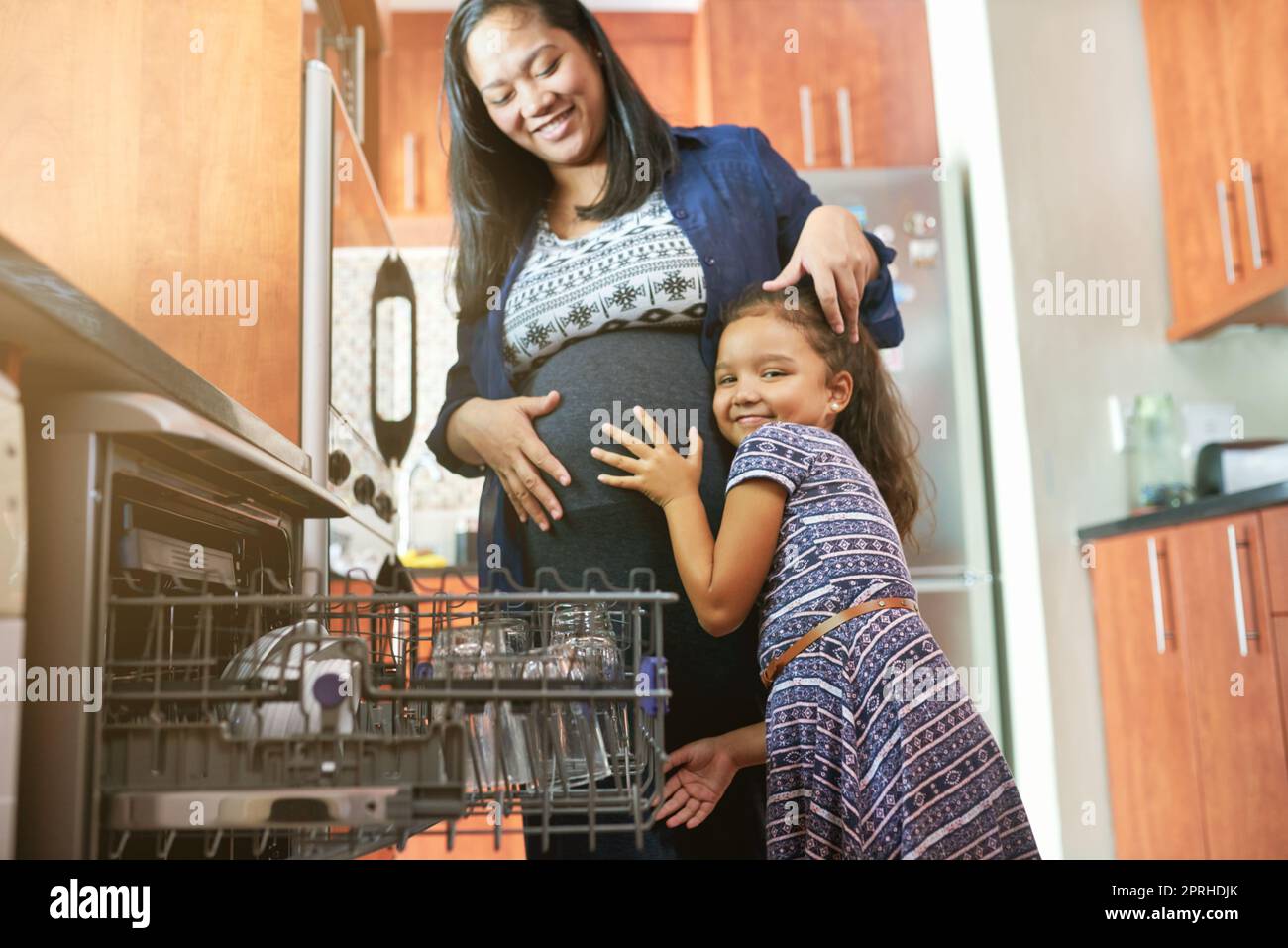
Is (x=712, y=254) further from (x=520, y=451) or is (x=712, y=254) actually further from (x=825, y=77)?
(x=825, y=77)

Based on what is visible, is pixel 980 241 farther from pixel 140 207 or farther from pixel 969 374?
pixel 140 207

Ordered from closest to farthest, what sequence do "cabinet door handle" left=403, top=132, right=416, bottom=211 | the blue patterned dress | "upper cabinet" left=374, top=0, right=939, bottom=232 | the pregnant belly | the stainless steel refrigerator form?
the blue patterned dress → the pregnant belly → "upper cabinet" left=374, top=0, right=939, bottom=232 → the stainless steel refrigerator → "cabinet door handle" left=403, top=132, right=416, bottom=211

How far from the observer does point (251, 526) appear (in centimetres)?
94

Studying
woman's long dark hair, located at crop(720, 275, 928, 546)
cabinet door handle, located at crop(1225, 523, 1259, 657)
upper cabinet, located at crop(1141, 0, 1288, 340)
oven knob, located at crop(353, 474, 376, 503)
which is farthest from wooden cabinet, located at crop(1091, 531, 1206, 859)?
oven knob, located at crop(353, 474, 376, 503)

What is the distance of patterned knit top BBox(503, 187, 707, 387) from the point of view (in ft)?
4.19

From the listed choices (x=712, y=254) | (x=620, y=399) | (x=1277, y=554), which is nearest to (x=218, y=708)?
(x=620, y=399)

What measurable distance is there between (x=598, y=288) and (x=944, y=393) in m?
1.07

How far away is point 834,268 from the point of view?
1286mm

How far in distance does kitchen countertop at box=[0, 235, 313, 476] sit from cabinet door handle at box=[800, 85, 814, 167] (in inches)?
64.0

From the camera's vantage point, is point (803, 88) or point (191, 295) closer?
point (191, 295)

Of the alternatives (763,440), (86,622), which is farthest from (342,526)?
(86,622)

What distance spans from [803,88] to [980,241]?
19.2 inches

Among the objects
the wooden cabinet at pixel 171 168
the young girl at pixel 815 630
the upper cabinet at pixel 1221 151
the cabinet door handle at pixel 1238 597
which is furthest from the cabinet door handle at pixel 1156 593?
the wooden cabinet at pixel 171 168

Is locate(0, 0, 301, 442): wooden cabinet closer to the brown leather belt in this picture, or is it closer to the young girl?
the young girl
